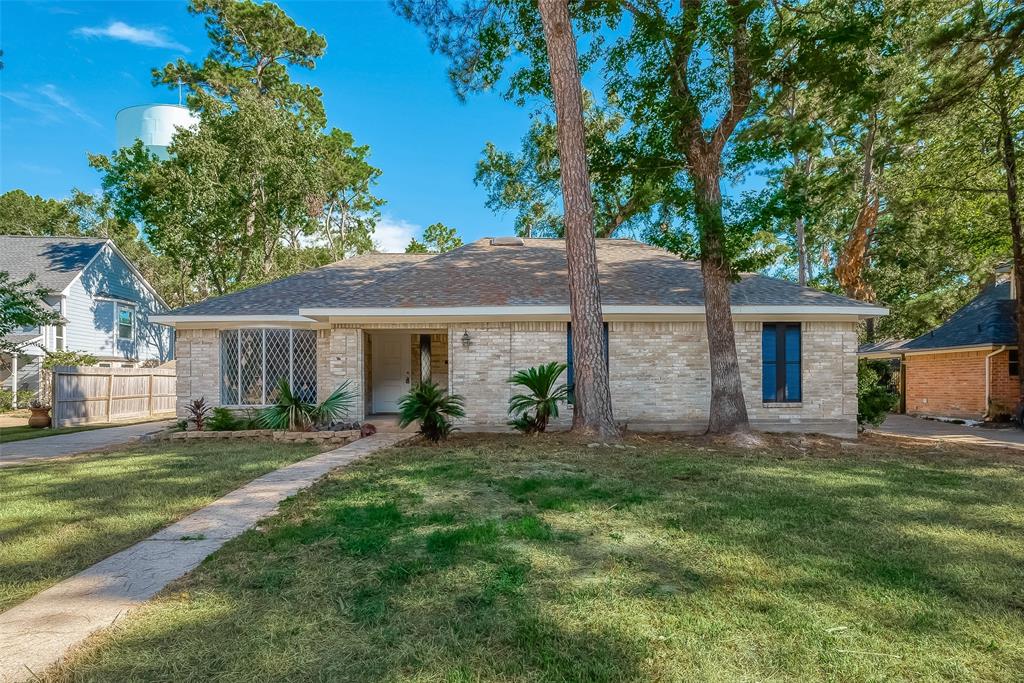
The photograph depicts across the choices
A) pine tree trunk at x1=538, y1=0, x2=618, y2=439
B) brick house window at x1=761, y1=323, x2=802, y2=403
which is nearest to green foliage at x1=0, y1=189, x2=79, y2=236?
pine tree trunk at x1=538, y1=0, x2=618, y2=439

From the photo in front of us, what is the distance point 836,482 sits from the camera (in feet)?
19.8

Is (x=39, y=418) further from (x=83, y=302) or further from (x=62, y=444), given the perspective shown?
(x=83, y=302)

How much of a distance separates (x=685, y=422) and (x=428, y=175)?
19.8 meters

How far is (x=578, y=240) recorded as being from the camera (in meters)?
9.19

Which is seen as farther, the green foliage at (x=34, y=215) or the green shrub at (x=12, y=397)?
the green foliage at (x=34, y=215)

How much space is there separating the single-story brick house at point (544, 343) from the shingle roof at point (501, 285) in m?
0.07

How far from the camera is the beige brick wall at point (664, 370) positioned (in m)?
11.0

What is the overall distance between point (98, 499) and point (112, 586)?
2723mm

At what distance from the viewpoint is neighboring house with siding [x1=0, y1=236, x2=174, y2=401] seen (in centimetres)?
1898

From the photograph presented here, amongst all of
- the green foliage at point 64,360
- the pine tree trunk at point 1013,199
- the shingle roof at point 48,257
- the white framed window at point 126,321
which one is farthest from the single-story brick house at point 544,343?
the white framed window at point 126,321

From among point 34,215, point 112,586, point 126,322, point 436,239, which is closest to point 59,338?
point 126,322

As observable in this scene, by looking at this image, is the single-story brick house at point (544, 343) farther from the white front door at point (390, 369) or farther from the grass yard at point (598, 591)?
the grass yard at point (598, 591)

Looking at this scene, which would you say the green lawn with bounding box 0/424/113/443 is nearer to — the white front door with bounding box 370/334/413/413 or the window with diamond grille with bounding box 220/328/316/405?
the window with diamond grille with bounding box 220/328/316/405

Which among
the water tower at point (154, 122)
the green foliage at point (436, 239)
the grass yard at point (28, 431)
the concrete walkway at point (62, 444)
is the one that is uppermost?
the water tower at point (154, 122)
